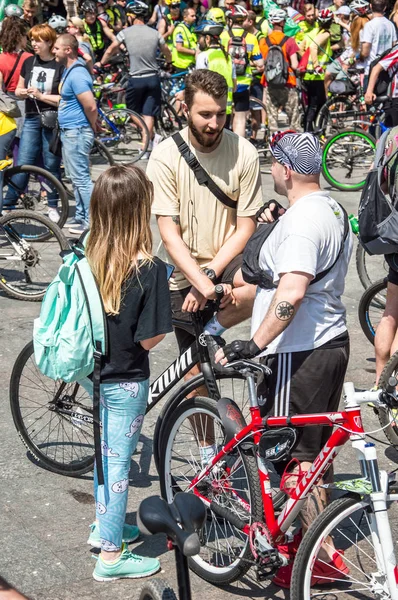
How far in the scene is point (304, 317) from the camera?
154 inches

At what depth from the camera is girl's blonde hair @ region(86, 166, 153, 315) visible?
12.4 feet

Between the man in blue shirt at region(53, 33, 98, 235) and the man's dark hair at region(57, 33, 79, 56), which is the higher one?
the man's dark hair at region(57, 33, 79, 56)

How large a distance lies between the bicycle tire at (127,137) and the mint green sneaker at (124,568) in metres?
9.59

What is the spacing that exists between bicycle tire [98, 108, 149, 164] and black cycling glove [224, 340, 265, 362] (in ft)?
31.8

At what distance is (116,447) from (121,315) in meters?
0.57

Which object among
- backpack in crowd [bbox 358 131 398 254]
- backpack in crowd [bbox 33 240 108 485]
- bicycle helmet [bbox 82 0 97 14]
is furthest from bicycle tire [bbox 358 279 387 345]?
bicycle helmet [bbox 82 0 97 14]

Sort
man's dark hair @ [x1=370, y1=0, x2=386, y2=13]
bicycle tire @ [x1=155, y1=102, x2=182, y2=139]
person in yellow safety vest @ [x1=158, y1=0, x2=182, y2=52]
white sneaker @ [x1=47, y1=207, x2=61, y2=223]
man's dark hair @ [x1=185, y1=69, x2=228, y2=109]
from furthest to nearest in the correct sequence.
Answer: 1. person in yellow safety vest @ [x1=158, y1=0, x2=182, y2=52]
2. bicycle tire @ [x1=155, y1=102, x2=182, y2=139]
3. man's dark hair @ [x1=370, y1=0, x2=386, y2=13]
4. white sneaker @ [x1=47, y1=207, x2=61, y2=223]
5. man's dark hair @ [x1=185, y1=69, x2=228, y2=109]

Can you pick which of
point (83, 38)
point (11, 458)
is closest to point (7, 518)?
point (11, 458)

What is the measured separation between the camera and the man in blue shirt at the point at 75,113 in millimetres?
8953

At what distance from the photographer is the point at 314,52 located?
48.5 ft

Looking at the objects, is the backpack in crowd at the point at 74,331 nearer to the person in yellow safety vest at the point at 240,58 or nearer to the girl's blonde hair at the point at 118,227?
the girl's blonde hair at the point at 118,227

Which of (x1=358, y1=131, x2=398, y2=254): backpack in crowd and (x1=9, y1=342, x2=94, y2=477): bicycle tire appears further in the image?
(x1=358, y1=131, x2=398, y2=254): backpack in crowd

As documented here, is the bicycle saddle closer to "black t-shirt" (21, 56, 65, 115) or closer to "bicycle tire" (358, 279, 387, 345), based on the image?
"bicycle tire" (358, 279, 387, 345)

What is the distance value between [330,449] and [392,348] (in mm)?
2294
